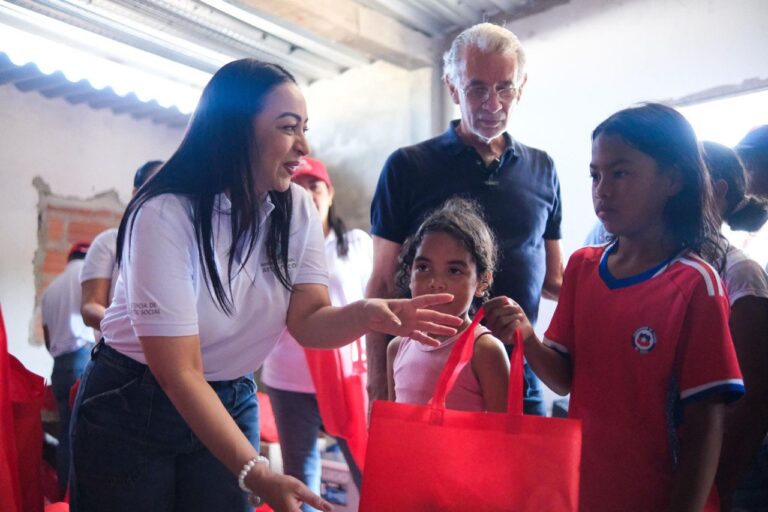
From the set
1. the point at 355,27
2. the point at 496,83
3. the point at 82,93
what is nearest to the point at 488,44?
the point at 496,83

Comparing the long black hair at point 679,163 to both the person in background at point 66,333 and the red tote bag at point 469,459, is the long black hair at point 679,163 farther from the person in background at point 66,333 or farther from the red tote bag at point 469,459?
the person in background at point 66,333

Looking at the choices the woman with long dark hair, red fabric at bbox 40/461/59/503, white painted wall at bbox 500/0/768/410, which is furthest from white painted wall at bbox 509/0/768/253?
red fabric at bbox 40/461/59/503

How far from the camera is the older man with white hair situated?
6.27ft

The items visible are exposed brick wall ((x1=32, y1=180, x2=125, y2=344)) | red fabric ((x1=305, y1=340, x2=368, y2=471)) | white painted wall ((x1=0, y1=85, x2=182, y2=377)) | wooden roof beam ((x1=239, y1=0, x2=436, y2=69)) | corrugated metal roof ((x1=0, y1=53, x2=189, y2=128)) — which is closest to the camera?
red fabric ((x1=305, y1=340, x2=368, y2=471))

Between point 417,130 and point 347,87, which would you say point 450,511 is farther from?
point 347,87

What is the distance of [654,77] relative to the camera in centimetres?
355

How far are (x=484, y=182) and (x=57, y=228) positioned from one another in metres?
5.07

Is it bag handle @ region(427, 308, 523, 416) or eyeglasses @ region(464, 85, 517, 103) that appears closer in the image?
bag handle @ region(427, 308, 523, 416)

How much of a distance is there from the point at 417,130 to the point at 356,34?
916 millimetres

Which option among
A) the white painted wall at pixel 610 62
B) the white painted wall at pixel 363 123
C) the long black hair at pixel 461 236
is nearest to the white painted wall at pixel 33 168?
the white painted wall at pixel 363 123

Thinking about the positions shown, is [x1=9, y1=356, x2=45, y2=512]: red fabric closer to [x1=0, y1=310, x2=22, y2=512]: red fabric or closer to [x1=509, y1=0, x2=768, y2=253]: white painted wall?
[x1=0, y1=310, x2=22, y2=512]: red fabric

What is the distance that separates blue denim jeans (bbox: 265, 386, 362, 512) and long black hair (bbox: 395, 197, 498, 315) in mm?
1005

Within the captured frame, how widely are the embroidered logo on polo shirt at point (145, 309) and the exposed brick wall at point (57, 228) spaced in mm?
5066

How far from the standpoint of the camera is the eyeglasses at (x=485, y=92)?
1.92 m
